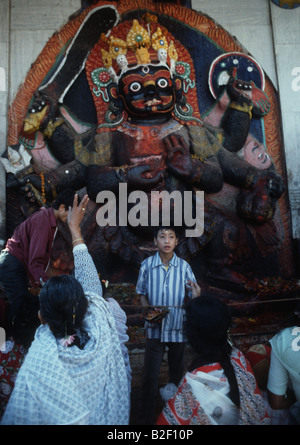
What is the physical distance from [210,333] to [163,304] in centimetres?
132

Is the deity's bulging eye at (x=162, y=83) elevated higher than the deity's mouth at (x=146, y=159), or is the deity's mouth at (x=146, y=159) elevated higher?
the deity's bulging eye at (x=162, y=83)

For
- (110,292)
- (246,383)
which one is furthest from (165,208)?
(246,383)

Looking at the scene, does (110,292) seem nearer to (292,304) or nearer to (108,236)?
(108,236)

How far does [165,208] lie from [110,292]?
127cm

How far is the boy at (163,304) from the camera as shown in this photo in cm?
336

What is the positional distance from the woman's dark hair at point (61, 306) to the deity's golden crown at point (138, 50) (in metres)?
3.93

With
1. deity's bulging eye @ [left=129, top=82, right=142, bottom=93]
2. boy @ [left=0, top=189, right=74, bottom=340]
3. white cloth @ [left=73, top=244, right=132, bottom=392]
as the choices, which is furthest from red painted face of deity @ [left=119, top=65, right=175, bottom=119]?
white cloth @ [left=73, top=244, right=132, bottom=392]

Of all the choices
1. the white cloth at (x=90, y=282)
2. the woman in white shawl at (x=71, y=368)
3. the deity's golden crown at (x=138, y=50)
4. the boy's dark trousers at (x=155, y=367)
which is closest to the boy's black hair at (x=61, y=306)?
the woman in white shawl at (x=71, y=368)

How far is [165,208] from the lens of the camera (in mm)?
4992

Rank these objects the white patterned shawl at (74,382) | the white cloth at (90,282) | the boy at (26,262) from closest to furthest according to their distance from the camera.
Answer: the white patterned shawl at (74,382) < the white cloth at (90,282) < the boy at (26,262)

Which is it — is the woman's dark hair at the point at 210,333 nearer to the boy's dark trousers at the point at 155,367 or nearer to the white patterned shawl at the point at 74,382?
→ the white patterned shawl at the point at 74,382

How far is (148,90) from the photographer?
5207 mm

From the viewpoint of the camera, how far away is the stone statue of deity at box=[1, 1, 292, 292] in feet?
16.7
